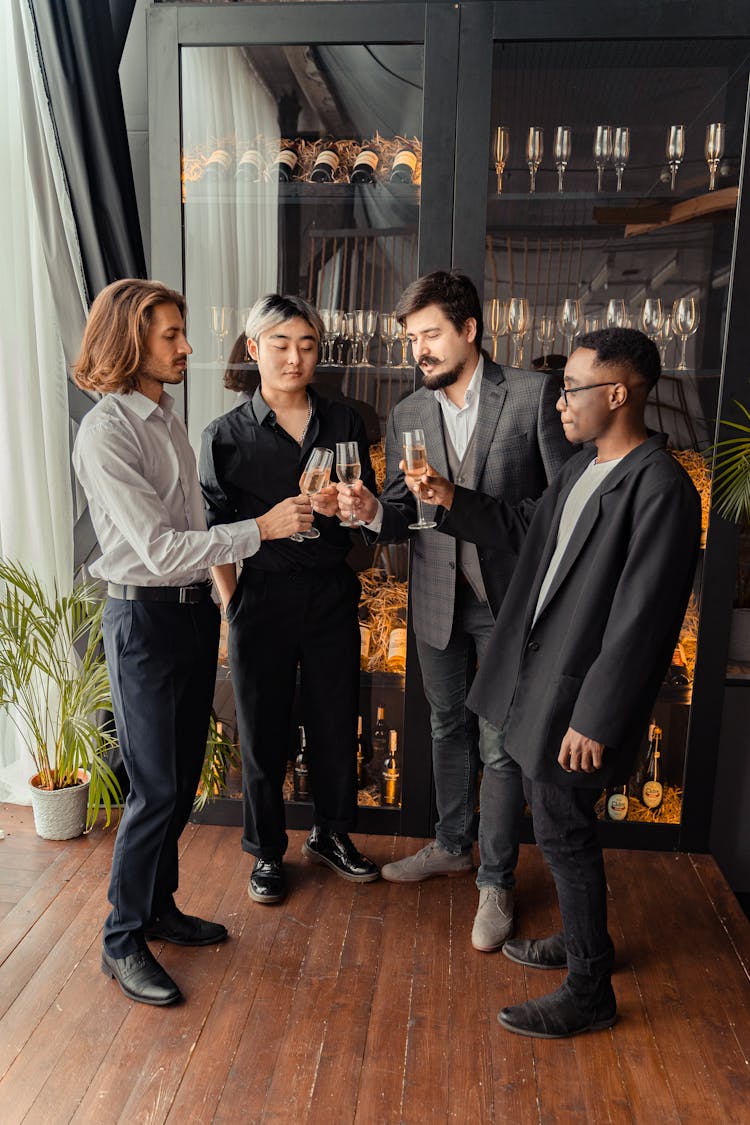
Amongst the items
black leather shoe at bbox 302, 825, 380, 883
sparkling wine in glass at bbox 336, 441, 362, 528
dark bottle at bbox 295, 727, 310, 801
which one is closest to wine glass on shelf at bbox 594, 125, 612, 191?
sparkling wine in glass at bbox 336, 441, 362, 528

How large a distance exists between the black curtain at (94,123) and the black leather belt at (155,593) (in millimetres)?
1424

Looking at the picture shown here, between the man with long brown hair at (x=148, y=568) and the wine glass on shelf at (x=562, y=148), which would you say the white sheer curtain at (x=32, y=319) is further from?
the wine glass on shelf at (x=562, y=148)

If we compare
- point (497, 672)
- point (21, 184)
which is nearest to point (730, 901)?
point (497, 672)

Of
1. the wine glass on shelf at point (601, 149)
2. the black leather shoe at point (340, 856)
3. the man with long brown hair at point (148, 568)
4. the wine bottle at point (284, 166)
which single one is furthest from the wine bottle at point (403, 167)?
the black leather shoe at point (340, 856)

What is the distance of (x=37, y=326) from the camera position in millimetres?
3283

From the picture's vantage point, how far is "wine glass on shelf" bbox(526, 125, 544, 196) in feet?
9.73

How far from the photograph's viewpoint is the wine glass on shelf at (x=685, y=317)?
298cm

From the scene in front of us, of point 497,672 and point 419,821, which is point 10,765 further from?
point 497,672

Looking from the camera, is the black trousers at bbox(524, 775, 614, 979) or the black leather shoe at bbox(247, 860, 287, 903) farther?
the black leather shoe at bbox(247, 860, 287, 903)

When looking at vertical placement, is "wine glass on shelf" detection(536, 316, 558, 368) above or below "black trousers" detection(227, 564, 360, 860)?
above

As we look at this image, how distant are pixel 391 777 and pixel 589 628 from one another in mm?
1471

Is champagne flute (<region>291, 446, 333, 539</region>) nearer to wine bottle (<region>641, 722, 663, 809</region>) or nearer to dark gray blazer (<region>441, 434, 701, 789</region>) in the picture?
dark gray blazer (<region>441, 434, 701, 789</region>)

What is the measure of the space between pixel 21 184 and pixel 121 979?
8.56ft

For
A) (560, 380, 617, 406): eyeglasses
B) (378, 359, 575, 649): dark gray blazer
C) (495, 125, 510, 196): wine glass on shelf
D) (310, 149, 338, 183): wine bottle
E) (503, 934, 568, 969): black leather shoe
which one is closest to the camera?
(560, 380, 617, 406): eyeglasses
